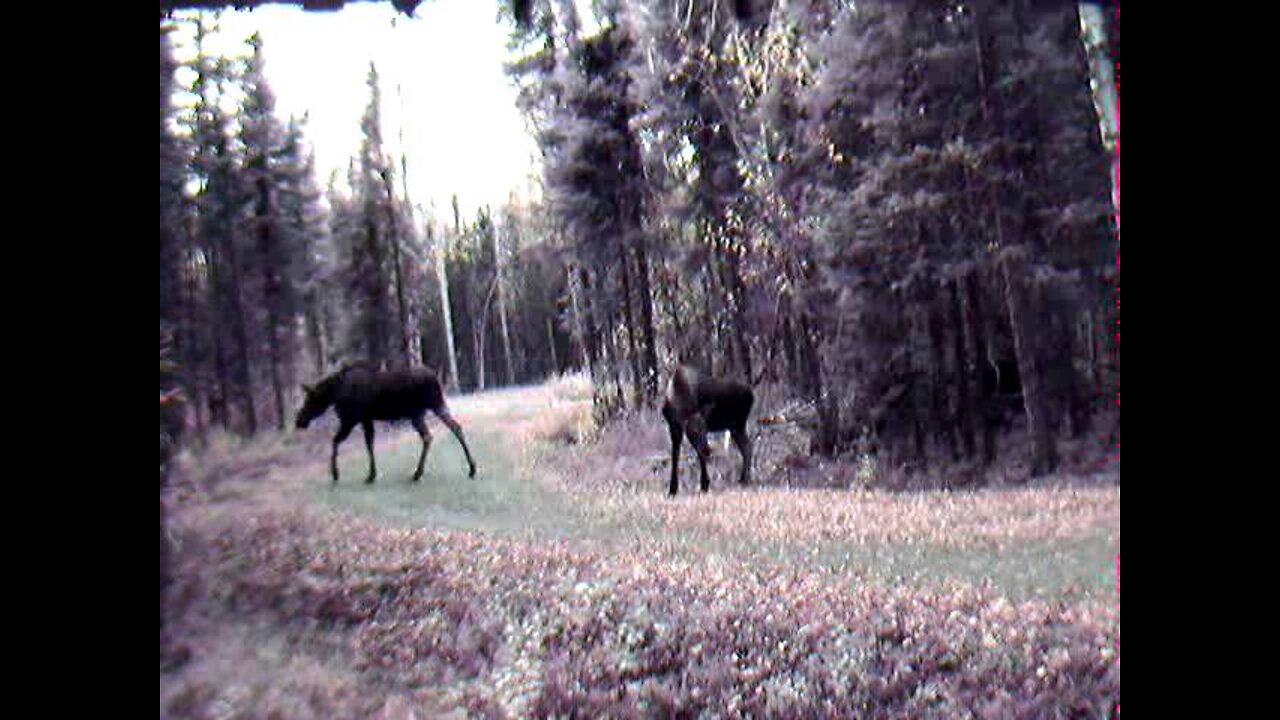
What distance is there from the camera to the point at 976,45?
9.45 ft

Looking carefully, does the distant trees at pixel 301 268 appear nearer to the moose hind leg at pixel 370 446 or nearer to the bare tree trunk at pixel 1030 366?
the moose hind leg at pixel 370 446

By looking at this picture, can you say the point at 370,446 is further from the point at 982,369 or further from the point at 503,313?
the point at 982,369

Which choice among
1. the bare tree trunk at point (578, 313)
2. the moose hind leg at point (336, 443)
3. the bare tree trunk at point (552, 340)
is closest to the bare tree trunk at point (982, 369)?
the bare tree trunk at point (578, 313)

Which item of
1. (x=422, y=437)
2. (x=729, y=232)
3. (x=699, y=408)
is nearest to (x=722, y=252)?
(x=729, y=232)

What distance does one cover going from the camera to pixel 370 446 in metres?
2.67

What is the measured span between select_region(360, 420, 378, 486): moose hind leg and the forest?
2.6 inches

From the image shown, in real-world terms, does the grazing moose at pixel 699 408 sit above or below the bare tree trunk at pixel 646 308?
below

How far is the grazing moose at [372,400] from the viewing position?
2.47m


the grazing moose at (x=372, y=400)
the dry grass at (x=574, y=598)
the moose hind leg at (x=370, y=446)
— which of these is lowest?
the dry grass at (x=574, y=598)

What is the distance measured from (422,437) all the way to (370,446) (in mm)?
178
